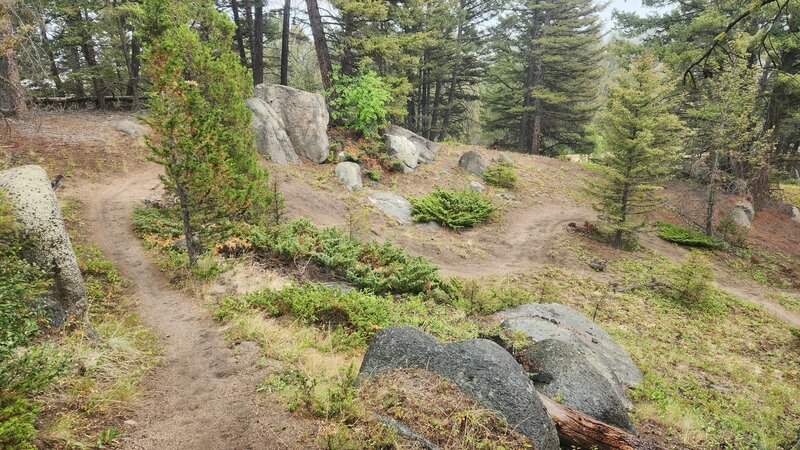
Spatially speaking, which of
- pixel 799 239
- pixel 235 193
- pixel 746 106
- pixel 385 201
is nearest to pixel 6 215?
pixel 235 193

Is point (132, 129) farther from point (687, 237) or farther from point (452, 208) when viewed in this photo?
point (687, 237)

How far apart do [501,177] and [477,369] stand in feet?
64.6

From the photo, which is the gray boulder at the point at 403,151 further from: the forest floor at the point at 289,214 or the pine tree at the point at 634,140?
the pine tree at the point at 634,140

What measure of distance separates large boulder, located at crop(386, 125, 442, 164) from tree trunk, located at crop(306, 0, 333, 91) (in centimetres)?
470

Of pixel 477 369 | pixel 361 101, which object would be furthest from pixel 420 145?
pixel 477 369

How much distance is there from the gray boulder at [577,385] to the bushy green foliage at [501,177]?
17385 mm

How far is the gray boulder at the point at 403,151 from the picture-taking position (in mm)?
22453

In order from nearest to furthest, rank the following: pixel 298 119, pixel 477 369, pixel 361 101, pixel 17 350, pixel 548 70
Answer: pixel 17 350
pixel 477 369
pixel 298 119
pixel 361 101
pixel 548 70

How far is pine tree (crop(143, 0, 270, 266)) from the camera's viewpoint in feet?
26.4

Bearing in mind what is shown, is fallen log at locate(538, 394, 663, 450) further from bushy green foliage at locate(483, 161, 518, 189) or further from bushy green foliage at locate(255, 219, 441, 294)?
bushy green foliage at locate(483, 161, 518, 189)

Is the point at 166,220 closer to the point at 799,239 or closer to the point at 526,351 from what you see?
the point at 526,351

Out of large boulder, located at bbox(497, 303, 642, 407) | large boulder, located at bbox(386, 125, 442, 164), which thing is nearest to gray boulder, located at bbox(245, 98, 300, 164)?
large boulder, located at bbox(386, 125, 442, 164)

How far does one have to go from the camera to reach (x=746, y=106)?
17641 mm

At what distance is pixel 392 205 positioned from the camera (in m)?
18.7
